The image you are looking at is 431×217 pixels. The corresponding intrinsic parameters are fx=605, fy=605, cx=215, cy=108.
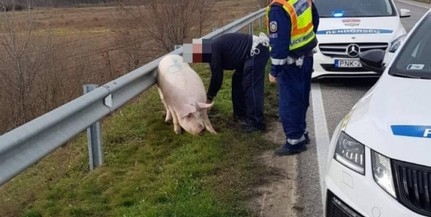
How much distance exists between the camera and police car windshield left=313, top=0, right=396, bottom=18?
33.2ft

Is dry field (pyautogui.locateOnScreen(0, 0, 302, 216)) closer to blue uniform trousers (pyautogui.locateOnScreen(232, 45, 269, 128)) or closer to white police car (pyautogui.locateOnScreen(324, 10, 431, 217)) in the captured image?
blue uniform trousers (pyautogui.locateOnScreen(232, 45, 269, 128))

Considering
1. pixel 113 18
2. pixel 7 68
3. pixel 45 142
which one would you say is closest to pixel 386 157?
pixel 45 142

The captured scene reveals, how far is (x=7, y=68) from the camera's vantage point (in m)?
16.7

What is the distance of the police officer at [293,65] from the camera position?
5.57 metres

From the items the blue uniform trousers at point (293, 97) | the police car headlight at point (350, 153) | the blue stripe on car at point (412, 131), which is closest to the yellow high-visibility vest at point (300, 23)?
the blue uniform trousers at point (293, 97)

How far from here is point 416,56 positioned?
14.8 ft

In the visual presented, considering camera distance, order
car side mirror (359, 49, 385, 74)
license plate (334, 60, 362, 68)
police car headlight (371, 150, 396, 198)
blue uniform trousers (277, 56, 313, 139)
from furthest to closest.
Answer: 1. license plate (334, 60, 362, 68)
2. blue uniform trousers (277, 56, 313, 139)
3. car side mirror (359, 49, 385, 74)
4. police car headlight (371, 150, 396, 198)

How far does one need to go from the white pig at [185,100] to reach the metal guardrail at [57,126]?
12.6 inches

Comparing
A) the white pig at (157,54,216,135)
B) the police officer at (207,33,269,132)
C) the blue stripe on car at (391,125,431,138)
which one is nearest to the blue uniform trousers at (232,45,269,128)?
the police officer at (207,33,269,132)

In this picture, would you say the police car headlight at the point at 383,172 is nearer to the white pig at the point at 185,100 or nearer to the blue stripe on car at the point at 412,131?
the blue stripe on car at the point at 412,131

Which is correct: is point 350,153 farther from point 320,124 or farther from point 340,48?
point 340,48

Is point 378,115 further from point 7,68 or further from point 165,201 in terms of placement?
point 7,68

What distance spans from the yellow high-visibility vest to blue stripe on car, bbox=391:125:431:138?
8.21 ft

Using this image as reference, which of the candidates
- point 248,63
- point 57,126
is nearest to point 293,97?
point 248,63
